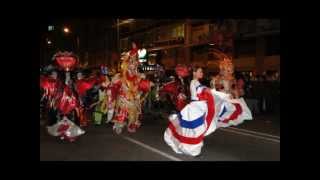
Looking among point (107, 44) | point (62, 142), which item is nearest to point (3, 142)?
point (62, 142)

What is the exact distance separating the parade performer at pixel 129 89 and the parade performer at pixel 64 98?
3.22ft

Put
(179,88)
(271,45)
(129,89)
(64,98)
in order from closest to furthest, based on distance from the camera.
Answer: (64,98) → (129,89) → (179,88) → (271,45)

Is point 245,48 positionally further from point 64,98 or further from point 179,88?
point 64,98

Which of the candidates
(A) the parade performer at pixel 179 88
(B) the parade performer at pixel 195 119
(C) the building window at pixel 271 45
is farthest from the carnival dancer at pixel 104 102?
(C) the building window at pixel 271 45

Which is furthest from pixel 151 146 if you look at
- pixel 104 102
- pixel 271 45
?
pixel 271 45

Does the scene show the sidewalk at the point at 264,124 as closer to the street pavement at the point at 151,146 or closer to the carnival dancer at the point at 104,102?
the street pavement at the point at 151,146

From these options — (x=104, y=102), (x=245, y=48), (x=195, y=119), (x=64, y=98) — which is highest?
(x=245, y=48)

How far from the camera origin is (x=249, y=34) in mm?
22391

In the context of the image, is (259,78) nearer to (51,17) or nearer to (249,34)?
(249,34)

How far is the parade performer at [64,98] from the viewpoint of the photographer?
40.5 feet

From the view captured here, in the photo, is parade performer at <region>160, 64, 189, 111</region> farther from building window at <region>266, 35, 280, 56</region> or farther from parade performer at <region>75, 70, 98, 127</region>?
building window at <region>266, 35, 280, 56</region>

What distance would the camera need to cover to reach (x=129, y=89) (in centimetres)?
1311

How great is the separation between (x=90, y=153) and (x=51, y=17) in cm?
254

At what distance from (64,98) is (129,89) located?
1.41m
